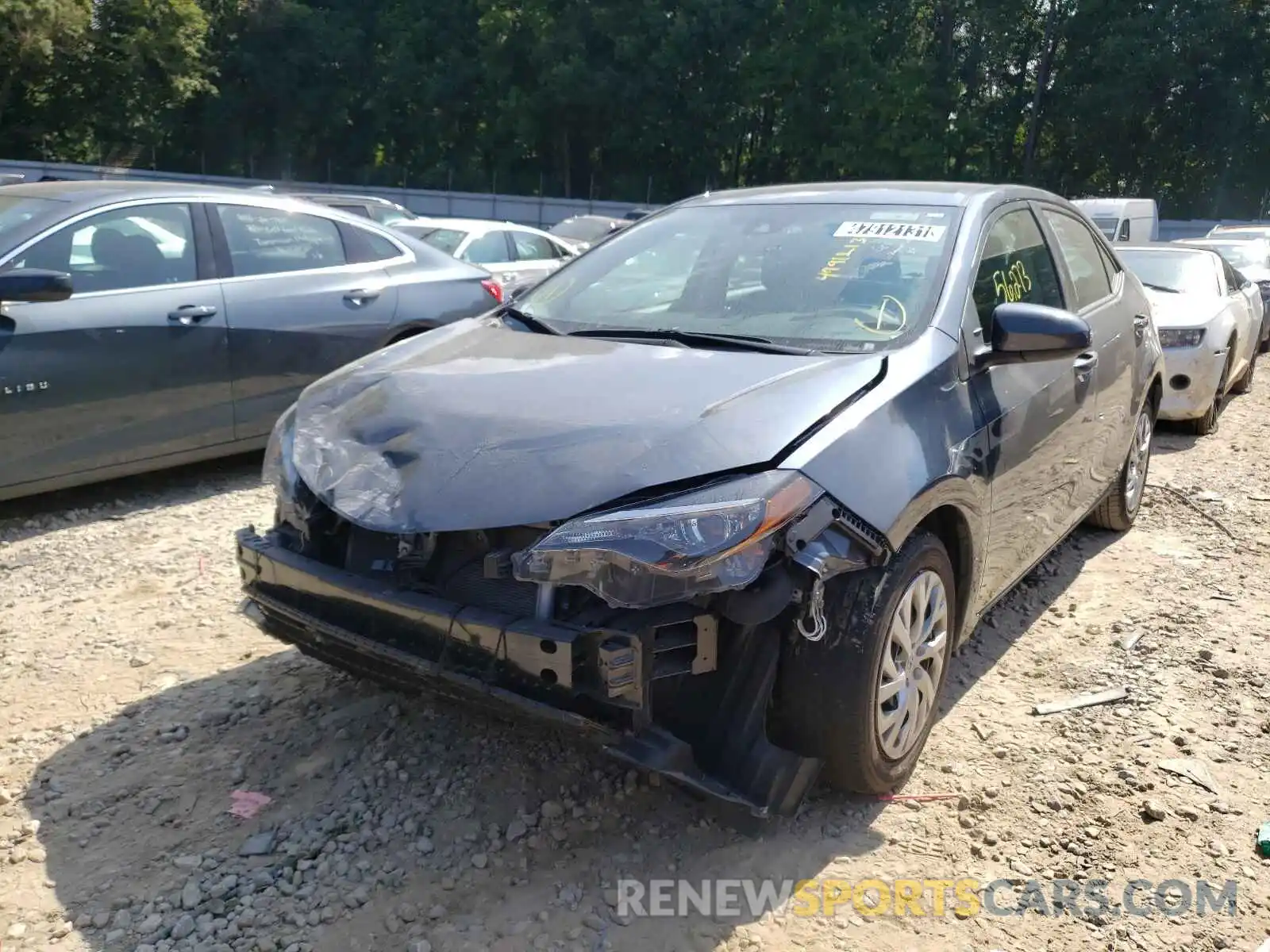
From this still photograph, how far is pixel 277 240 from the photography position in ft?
18.7

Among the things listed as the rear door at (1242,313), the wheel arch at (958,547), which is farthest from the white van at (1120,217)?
the wheel arch at (958,547)

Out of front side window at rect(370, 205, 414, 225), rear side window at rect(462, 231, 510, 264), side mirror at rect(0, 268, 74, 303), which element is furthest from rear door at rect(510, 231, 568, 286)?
side mirror at rect(0, 268, 74, 303)

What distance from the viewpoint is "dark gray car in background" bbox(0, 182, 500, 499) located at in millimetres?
4648

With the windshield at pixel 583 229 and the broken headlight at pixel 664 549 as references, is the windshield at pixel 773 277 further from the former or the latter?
the windshield at pixel 583 229

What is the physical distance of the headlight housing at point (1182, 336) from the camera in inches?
300

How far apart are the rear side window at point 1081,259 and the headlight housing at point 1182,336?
3.31m

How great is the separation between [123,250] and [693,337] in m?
3.19

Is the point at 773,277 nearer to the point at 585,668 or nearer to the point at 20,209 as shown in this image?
the point at 585,668

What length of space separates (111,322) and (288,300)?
95 centimetres

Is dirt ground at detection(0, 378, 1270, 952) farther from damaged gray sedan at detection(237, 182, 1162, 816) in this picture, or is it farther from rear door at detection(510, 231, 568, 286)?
rear door at detection(510, 231, 568, 286)

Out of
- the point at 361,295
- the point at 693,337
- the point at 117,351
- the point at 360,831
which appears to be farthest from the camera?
the point at 361,295

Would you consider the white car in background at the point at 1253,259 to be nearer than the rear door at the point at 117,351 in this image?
No

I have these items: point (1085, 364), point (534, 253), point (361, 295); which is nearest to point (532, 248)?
point (534, 253)

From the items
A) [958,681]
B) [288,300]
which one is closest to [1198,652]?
[958,681]
